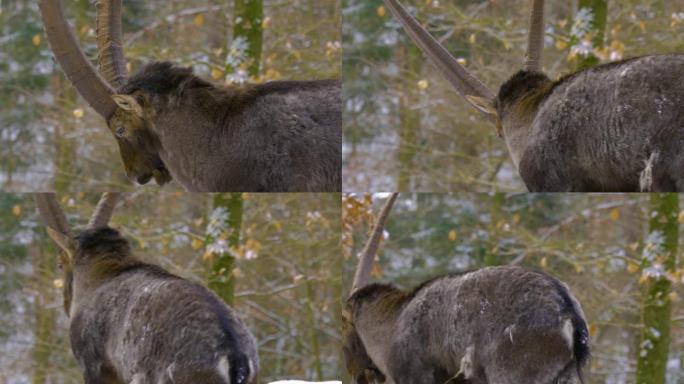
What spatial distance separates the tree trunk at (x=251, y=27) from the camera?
472 cm

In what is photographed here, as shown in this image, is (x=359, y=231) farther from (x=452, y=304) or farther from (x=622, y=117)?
(x=622, y=117)

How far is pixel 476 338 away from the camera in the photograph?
156 inches

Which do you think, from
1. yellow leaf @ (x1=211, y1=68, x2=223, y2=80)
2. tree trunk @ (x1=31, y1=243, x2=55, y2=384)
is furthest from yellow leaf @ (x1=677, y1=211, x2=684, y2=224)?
tree trunk @ (x1=31, y1=243, x2=55, y2=384)

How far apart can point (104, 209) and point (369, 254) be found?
1.21 m

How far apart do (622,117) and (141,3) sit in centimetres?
242

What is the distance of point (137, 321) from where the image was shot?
424 cm

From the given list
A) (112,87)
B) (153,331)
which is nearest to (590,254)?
(153,331)

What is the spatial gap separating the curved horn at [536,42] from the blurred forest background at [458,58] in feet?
0.10

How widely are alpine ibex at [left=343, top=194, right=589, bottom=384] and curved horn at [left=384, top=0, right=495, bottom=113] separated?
740 mm

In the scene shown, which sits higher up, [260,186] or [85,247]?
[260,186]

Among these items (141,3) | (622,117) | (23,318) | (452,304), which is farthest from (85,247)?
(622,117)

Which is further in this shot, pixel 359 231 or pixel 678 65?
pixel 359 231

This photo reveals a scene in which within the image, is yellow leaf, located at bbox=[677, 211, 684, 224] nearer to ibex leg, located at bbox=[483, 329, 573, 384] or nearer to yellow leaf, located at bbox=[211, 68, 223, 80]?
ibex leg, located at bbox=[483, 329, 573, 384]

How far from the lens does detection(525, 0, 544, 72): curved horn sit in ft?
14.5
